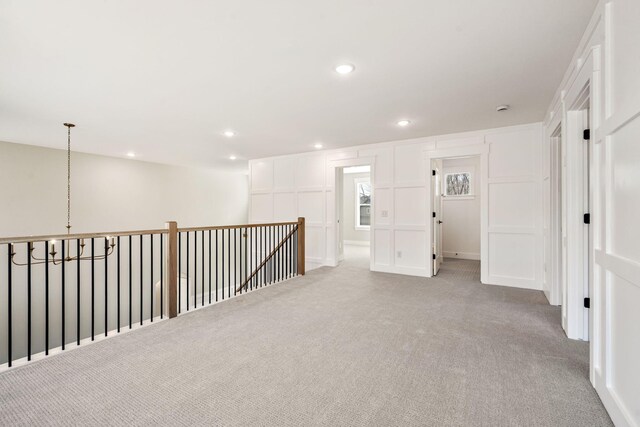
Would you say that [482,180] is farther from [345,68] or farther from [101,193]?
[101,193]

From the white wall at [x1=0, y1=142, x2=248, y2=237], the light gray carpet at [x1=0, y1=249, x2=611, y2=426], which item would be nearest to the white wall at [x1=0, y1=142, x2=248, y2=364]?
the white wall at [x1=0, y1=142, x2=248, y2=237]

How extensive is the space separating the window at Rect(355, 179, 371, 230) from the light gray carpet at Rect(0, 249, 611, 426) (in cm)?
627

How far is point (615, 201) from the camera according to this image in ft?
5.15

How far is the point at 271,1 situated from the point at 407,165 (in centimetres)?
386

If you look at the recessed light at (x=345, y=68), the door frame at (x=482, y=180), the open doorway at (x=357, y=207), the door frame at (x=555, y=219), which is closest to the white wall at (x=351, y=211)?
the open doorway at (x=357, y=207)

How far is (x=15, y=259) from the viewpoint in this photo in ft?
17.4

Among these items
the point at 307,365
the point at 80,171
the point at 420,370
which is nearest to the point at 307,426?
the point at 307,365

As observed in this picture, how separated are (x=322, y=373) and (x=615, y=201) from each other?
1.99m

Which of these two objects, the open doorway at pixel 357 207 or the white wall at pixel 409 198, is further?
the open doorway at pixel 357 207

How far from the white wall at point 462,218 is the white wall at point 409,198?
236cm

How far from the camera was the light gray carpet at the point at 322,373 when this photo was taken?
1.61m

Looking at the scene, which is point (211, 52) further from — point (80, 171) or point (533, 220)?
point (80, 171)

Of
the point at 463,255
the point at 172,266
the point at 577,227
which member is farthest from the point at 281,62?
the point at 463,255

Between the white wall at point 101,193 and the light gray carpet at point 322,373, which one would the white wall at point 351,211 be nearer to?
the white wall at point 101,193
